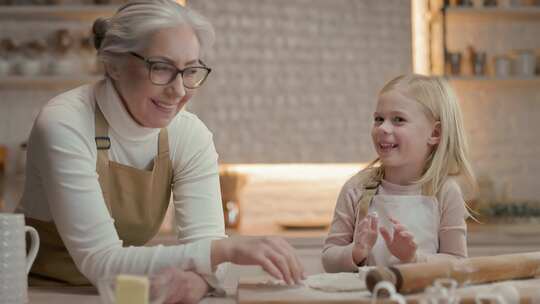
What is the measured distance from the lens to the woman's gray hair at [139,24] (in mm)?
1779

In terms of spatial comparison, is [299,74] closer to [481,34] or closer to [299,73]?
[299,73]

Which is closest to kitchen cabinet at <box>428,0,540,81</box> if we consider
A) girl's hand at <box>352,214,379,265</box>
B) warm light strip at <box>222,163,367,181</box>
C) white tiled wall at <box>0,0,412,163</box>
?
white tiled wall at <box>0,0,412,163</box>

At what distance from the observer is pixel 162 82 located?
5.85 ft

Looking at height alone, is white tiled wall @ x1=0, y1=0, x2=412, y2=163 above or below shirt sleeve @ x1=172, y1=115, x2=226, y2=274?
below

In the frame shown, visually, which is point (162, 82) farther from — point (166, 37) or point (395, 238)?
point (395, 238)

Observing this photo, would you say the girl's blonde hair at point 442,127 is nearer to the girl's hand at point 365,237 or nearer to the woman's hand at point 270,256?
the girl's hand at point 365,237

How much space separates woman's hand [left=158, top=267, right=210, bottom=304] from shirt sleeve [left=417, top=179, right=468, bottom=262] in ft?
2.62

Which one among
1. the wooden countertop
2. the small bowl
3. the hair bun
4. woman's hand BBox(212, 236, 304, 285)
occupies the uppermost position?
the hair bun

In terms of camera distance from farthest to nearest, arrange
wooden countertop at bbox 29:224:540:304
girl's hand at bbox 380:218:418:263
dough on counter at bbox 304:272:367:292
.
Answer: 1. wooden countertop at bbox 29:224:540:304
2. girl's hand at bbox 380:218:418:263
3. dough on counter at bbox 304:272:367:292

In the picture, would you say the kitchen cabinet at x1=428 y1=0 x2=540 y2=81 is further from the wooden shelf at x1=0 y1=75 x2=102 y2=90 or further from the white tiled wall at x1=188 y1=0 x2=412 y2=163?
the wooden shelf at x1=0 y1=75 x2=102 y2=90

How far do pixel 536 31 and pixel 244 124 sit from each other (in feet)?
5.88

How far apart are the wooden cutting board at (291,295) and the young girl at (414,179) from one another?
600mm

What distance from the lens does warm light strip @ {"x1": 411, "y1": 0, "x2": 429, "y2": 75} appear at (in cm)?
444

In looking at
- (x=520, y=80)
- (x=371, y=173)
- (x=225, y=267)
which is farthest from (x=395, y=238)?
(x=520, y=80)
